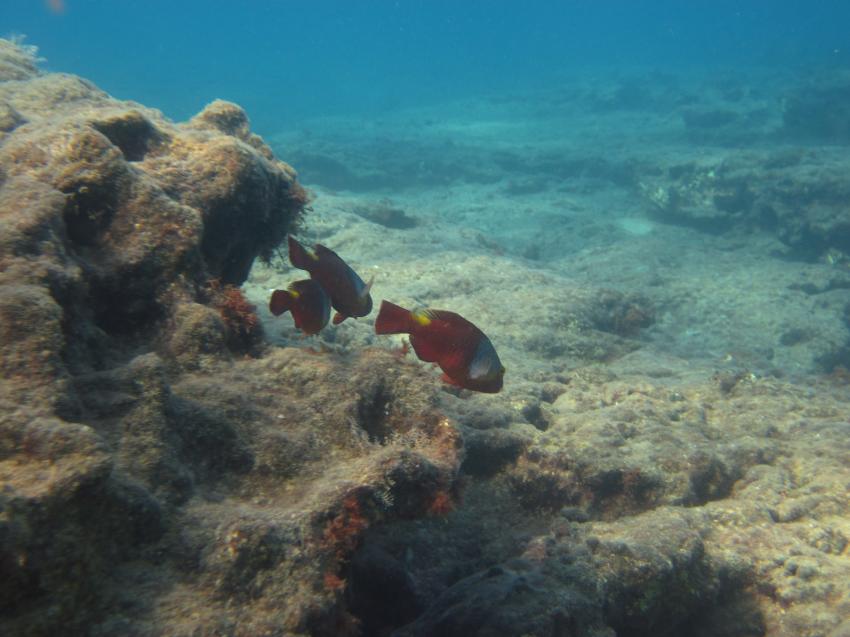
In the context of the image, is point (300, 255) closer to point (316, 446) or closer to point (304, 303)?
point (304, 303)

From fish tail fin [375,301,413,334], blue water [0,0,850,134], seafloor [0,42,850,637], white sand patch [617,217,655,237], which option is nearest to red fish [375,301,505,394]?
→ fish tail fin [375,301,413,334]

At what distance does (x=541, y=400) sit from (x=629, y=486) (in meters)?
1.63

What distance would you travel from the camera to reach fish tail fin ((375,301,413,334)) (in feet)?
9.44

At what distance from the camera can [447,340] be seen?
112 inches

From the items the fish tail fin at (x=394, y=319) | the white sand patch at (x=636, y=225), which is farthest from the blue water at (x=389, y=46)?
the fish tail fin at (x=394, y=319)

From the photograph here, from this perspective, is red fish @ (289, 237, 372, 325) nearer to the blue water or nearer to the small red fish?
the small red fish

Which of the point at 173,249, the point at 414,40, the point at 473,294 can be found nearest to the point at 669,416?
the point at 473,294

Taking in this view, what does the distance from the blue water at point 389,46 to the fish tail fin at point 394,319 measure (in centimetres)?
4307

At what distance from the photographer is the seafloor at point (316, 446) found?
1.74 m

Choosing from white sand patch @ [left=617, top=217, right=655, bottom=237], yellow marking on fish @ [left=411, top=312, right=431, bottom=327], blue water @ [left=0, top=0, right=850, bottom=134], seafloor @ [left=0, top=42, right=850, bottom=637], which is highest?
blue water @ [left=0, top=0, right=850, bottom=134]

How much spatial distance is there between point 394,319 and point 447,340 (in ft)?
1.07

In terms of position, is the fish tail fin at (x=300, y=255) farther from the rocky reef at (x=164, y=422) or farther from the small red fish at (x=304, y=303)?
the rocky reef at (x=164, y=422)

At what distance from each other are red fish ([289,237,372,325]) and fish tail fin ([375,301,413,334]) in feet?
2.03

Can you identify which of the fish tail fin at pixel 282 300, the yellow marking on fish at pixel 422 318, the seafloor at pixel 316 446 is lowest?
the seafloor at pixel 316 446
